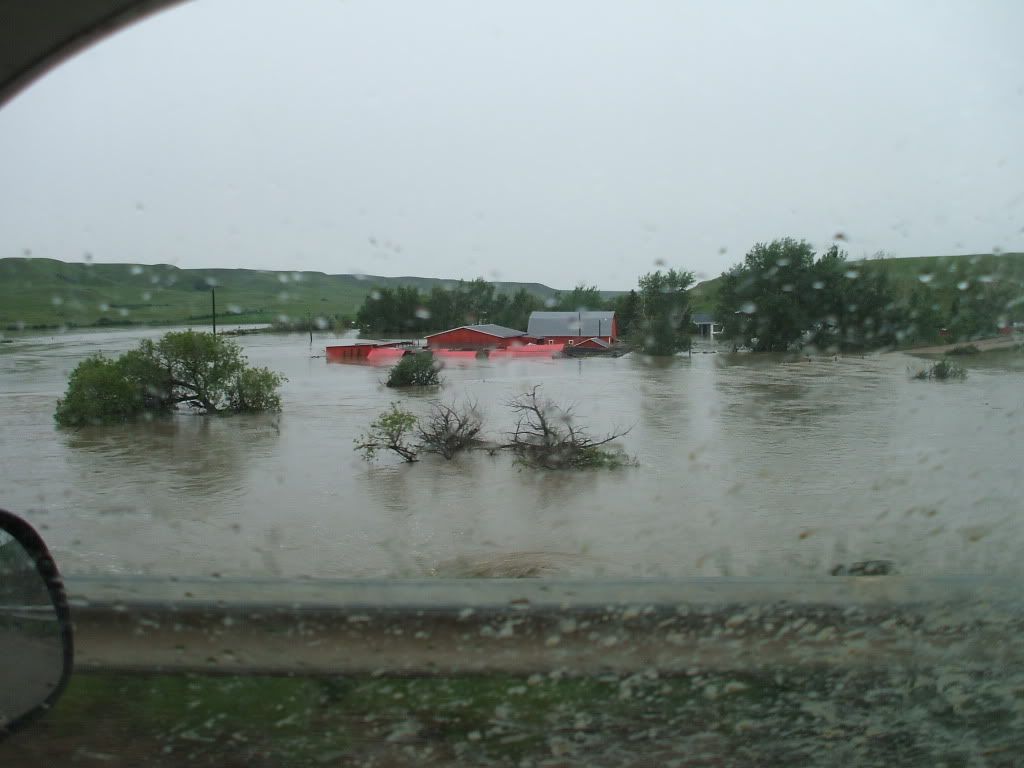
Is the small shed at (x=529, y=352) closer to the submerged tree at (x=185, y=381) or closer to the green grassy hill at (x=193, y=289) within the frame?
the green grassy hill at (x=193, y=289)

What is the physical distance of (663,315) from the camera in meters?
5.75

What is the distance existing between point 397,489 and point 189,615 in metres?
2.03

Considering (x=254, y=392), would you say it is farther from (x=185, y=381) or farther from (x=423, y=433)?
(x=423, y=433)

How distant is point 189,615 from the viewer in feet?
11.9

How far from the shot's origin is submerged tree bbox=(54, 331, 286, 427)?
5.30 m

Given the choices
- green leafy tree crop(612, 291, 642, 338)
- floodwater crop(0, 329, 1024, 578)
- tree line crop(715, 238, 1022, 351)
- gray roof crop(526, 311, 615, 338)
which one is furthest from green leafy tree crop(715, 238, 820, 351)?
Result: gray roof crop(526, 311, 615, 338)

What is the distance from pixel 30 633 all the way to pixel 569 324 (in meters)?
3.71

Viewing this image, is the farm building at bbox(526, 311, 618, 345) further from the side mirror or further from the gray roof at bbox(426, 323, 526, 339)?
the side mirror

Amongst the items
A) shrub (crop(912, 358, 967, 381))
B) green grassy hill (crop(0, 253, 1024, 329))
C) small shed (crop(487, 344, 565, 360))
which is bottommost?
shrub (crop(912, 358, 967, 381))

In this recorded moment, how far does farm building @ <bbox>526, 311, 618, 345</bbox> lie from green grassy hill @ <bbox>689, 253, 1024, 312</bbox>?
821 millimetres

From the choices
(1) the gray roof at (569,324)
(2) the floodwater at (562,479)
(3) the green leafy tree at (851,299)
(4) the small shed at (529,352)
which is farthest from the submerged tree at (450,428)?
(3) the green leafy tree at (851,299)

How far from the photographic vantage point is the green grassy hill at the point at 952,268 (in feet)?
15.6

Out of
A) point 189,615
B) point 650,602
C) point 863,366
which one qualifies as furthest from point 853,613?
point 189,615

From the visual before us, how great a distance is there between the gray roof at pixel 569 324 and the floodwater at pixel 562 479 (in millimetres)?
283
